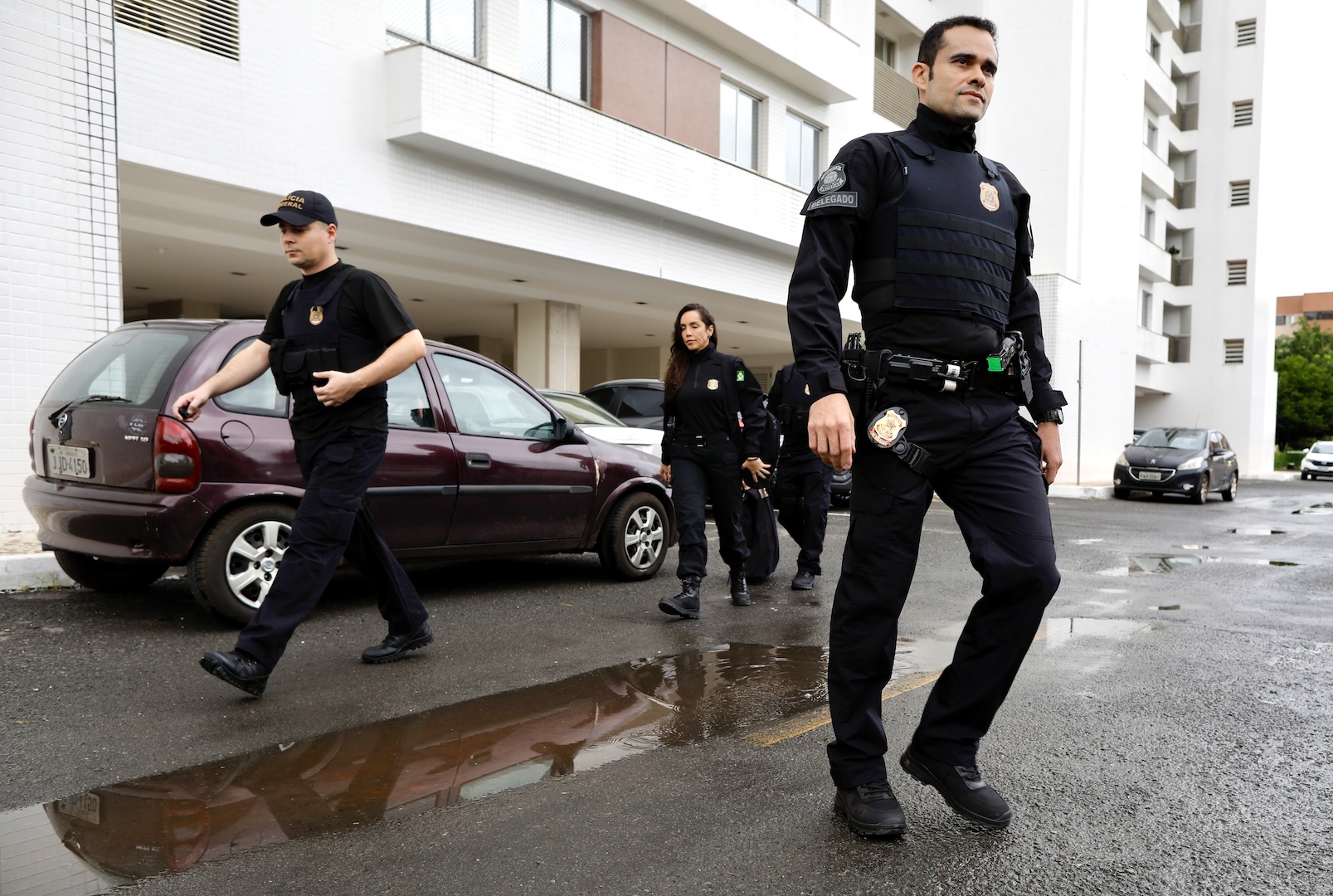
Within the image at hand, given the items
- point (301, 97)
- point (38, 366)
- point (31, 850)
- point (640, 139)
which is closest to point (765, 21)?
point (640, 139)

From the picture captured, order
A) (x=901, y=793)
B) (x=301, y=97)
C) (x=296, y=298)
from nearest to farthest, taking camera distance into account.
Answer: (x=901, y=793)
(x=296, y=298)
(x=301, y=97)

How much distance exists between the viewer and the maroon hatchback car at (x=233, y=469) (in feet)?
17.0

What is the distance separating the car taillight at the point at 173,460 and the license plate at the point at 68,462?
1.76 feet

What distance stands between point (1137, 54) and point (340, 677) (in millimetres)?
30594

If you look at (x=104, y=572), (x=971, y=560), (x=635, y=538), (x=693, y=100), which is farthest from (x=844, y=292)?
(x=693, y=100)

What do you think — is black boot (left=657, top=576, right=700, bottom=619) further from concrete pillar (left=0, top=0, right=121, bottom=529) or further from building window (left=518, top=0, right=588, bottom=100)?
building window (left=518, top=0, right=588, bottom=100)

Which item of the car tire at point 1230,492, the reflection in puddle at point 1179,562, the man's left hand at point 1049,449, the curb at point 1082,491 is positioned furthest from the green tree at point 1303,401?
the man's left hand at point 1049,449

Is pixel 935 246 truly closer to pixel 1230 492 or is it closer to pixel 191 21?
pixel 191 21

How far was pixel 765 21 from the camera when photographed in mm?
17297

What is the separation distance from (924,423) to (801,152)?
60.0 feet

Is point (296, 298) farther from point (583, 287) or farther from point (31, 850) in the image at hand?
point (583, 287)

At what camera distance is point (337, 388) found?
13.2ft

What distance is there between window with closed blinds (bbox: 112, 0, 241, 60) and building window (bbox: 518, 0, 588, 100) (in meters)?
4.44

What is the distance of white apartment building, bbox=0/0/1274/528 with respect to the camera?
811 centimetres
